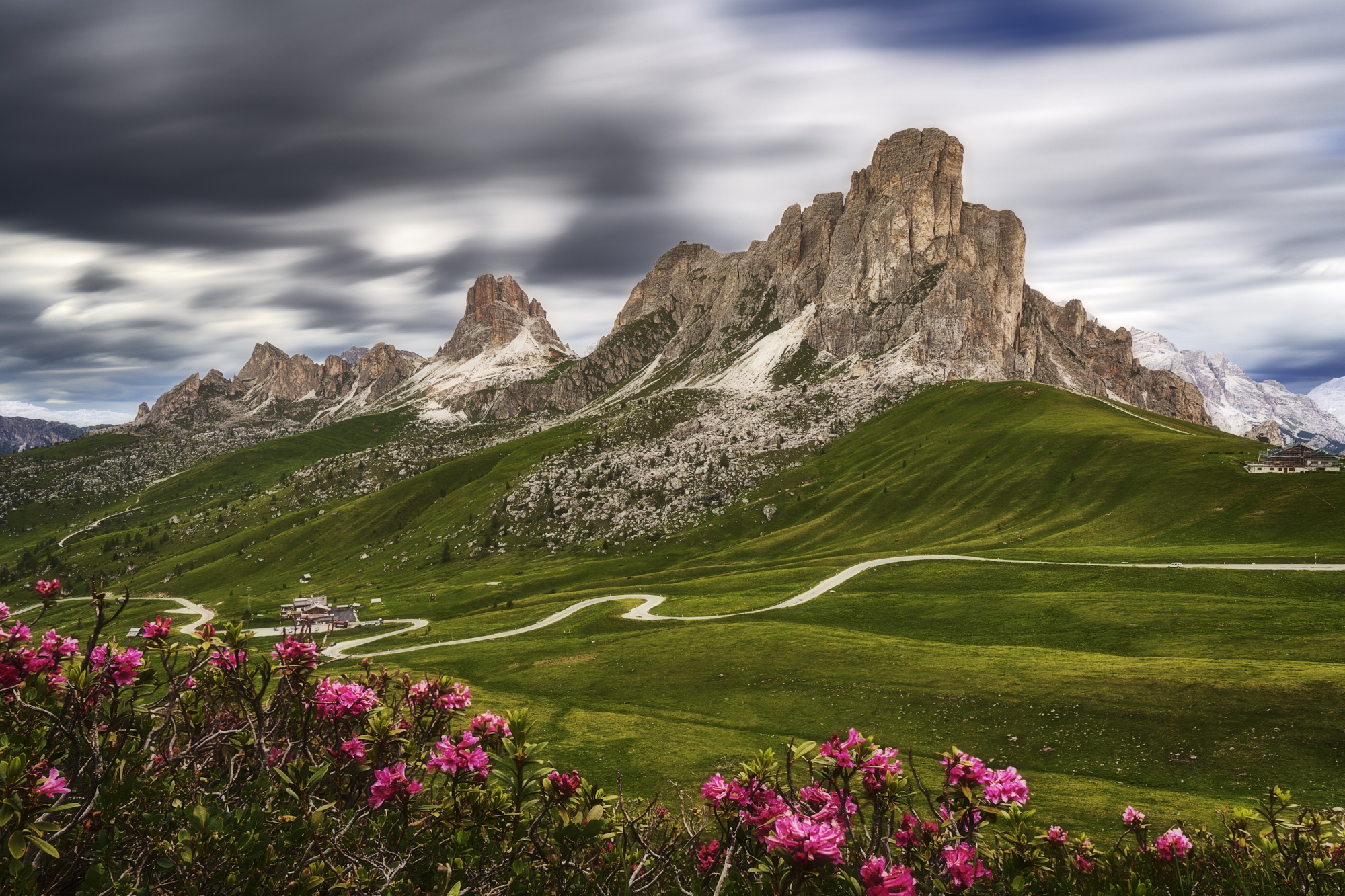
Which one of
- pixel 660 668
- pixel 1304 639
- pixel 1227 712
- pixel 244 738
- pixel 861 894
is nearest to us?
pixel 861 894

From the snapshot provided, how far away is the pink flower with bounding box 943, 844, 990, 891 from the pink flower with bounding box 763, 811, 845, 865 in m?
2.28

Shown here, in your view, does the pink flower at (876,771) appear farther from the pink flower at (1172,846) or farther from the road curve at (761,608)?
the road curve at (761,608)

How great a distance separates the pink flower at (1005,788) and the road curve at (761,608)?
256ft

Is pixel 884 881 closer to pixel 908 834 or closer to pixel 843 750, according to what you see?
pixel 843 750

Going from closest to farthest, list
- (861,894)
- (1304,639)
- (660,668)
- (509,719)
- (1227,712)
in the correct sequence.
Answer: (861,894) < (509,719) < (1227,712) < (1304,639) < (660,668)

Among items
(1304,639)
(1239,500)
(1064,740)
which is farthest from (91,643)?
(1239,500)

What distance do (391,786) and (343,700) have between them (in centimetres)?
173

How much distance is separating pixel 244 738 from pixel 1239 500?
132004 millimetres

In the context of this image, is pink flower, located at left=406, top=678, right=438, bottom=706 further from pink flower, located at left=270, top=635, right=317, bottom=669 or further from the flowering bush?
pink flower, located at left=270, top=635, right=317, bottom=669

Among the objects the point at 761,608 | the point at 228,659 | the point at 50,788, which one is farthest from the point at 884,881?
the point at 761,608

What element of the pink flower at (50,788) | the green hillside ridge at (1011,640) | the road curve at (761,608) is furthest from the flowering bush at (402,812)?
the road curve at (761,608)

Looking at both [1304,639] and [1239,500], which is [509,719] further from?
[1239,500]

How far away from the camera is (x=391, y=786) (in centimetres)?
793

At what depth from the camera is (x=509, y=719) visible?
7.03 m
